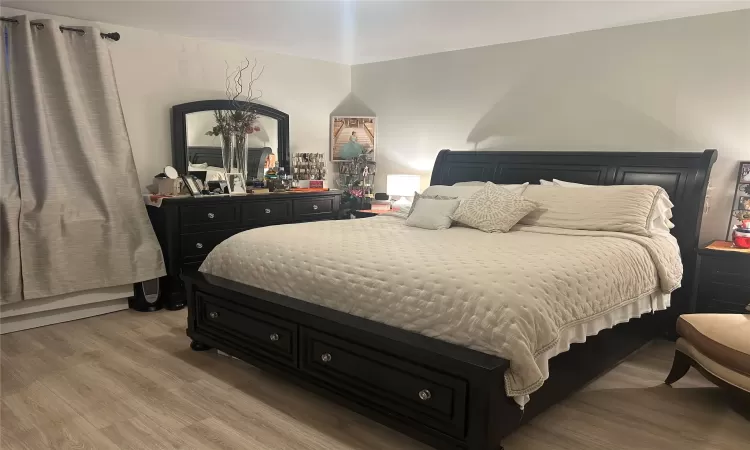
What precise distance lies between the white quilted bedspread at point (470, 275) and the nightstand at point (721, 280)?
0.21 meters

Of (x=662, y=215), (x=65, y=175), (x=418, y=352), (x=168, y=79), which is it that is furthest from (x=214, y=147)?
(x=662, y=215)

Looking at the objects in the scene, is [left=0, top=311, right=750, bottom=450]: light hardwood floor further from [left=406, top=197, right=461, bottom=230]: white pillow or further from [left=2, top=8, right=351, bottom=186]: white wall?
[left=2, top=8, right=351, bottom=186]: white wall

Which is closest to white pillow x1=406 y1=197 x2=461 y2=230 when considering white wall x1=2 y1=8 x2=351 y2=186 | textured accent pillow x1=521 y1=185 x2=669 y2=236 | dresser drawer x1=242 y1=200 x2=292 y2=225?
textured accent pillow x1=521 y1=185 x2=669 y2=236

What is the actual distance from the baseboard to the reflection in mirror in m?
1.18

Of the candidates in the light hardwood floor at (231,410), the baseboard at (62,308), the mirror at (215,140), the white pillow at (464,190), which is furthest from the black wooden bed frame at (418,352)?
the mirror at (215,140)

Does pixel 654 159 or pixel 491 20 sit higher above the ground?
pixel 491 20

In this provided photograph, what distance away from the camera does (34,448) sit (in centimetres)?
213

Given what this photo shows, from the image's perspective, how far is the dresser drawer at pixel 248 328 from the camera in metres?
2.62

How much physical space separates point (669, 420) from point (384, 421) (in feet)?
4.38

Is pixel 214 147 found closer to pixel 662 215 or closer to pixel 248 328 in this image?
pixel 248 328

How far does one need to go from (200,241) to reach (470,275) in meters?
2.68

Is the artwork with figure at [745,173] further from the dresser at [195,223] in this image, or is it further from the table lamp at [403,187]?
the dresser at [195,223]

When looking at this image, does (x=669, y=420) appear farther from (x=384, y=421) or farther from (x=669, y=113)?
(x=669, y=113)

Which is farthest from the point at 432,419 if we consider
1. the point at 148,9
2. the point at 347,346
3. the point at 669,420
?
the point at 148,9
